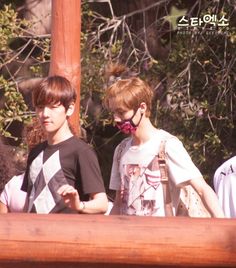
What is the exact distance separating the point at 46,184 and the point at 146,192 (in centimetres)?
46

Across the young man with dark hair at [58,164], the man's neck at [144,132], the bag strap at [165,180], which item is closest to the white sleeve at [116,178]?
the man's neck at [144,132]

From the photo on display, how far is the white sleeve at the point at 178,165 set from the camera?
12.5 ft

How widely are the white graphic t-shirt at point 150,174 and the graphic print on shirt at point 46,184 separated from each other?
1.36ft

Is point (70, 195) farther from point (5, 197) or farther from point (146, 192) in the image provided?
point (5, 197)

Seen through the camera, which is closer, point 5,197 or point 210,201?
point 210,201

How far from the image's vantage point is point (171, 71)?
7660mm

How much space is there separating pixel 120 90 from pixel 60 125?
36 cm

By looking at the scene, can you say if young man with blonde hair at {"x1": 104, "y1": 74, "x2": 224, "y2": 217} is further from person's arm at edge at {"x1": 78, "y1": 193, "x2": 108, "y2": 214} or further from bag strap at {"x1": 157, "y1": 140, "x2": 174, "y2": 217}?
person's arm at edge at {"x1": 78, "y1": 193, "x2": 108, "y2": 214}

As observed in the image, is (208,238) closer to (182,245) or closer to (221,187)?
(182,245)

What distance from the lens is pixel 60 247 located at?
2.74 m

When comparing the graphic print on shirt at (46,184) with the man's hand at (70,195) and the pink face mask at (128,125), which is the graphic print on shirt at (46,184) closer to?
the man's hand at (70,195)

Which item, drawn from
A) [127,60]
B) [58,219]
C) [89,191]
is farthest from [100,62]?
[58,219]

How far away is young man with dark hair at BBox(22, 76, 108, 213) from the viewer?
3596mm

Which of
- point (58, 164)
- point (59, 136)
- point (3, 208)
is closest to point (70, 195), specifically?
point (58, 164)
